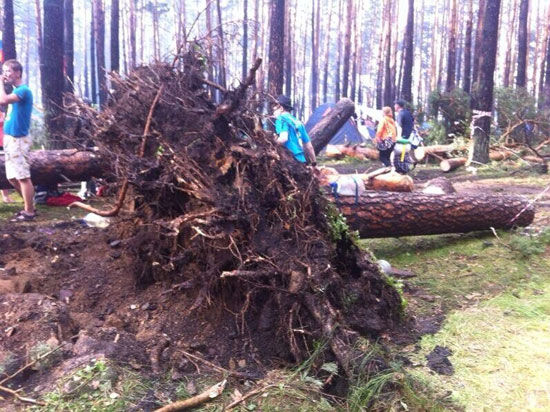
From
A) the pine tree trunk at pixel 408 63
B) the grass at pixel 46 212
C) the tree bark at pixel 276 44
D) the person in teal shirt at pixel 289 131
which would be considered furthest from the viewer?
the pine tree trunk at pixel 408 63

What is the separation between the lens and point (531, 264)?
17.3ft

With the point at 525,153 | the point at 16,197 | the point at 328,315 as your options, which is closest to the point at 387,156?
the point at 525,153

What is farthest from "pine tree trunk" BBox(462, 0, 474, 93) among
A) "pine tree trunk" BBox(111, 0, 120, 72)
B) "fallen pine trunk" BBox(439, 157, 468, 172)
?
"pine tree trunk" BBox(111, 0, 120, 72)

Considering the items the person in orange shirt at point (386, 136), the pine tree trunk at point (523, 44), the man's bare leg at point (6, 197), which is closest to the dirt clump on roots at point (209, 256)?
the man's bare leg at point (6, 197)

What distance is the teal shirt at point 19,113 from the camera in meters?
6.38

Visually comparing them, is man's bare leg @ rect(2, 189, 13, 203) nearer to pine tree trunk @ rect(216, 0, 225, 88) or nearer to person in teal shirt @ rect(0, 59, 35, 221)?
person in teal shirt @ rect(0, 59, 35, 221)

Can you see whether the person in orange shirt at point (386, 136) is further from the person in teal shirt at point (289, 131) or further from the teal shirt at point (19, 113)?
the teal shirt at point (19, 113)

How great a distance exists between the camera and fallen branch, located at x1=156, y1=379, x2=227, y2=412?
2.51 meters

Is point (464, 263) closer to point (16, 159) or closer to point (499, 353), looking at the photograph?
point (499, 353)

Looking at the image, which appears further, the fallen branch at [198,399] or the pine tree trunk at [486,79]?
the pine tree trunk at [486,79]

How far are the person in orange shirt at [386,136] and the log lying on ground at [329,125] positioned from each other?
83cm

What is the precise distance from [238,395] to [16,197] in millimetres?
7089

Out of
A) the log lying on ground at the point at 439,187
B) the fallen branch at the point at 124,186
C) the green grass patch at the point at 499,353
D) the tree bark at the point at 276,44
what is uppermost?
the tree bark at the point at 276,44

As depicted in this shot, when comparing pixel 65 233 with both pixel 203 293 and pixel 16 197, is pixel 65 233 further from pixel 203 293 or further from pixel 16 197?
pixel 16 197
